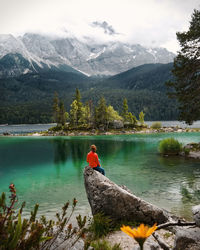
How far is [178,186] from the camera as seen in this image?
55.2 feet

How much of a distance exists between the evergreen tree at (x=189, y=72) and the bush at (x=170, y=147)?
12.8 feet

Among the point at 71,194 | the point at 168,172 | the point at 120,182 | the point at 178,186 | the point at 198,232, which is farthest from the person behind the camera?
the point at 168,172

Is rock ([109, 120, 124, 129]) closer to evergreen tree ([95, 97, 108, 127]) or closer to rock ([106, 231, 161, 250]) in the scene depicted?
evergreen tree ([95, 97, 108, 127])

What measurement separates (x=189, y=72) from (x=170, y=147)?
11617mm

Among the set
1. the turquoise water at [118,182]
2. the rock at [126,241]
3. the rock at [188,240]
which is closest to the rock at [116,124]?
the turquoise water at [118,182]

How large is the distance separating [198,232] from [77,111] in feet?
336

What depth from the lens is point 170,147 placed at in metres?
33.0

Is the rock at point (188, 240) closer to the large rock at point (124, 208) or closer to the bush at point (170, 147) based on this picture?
the large rock at point (124, 208)

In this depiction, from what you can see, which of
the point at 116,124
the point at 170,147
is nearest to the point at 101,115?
the point at 116,124

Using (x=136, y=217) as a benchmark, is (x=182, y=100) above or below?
above

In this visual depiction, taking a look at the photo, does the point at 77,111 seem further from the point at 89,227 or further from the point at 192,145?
the point at 89,227

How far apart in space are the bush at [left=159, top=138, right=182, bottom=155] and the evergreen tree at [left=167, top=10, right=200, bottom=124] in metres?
3.91

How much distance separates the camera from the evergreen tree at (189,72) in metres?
29.7

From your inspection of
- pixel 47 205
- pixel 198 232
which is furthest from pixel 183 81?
pixel 198 232
